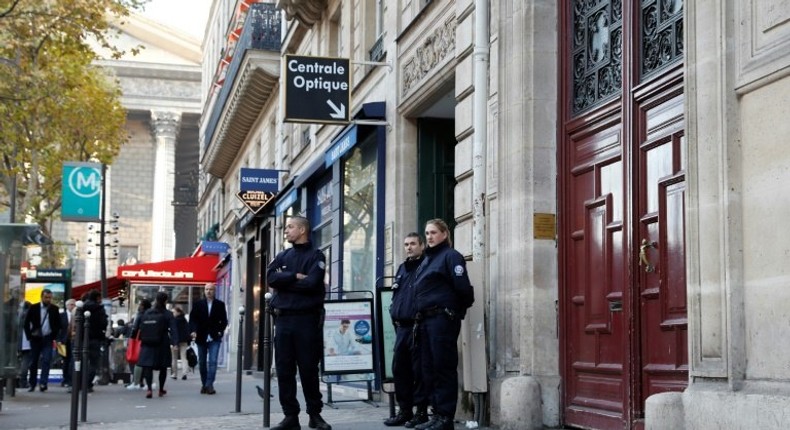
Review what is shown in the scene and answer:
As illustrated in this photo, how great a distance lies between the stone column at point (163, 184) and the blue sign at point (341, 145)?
64.7 meters

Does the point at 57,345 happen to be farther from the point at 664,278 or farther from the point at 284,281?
the point at 664,278

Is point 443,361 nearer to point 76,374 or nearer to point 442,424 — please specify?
point 442,424

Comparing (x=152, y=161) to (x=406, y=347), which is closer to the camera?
(x=406, y=347)

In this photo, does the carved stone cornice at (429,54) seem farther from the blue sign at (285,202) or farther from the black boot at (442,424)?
the blue sign at (285,202)

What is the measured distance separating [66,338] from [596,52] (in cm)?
1433

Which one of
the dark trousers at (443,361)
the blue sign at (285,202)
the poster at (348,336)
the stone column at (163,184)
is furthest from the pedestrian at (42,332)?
the stone column at (163,184)

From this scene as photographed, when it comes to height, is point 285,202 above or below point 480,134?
above

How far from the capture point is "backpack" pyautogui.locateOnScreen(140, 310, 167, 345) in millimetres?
18062

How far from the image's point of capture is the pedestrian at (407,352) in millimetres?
10422

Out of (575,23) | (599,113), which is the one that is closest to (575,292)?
(599,113)

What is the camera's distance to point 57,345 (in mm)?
22859

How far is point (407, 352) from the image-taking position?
35.3 feet

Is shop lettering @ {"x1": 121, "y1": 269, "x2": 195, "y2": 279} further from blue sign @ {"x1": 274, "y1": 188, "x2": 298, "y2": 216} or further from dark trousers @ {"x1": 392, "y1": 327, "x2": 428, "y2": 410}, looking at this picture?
dark trousers @ {"x1": 392, "y1": 327, "x2": 428, "y2": 410}

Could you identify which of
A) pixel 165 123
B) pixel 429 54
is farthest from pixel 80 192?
pixel 165 123
